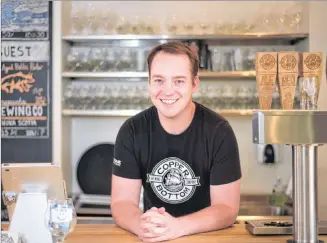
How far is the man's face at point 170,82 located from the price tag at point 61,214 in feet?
2.02

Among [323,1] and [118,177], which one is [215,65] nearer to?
[323,1]

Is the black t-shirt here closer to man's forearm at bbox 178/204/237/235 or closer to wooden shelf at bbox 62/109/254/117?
man's forearm at bbox 178/204/237/235

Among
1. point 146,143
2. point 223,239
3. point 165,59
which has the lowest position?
point 223,239

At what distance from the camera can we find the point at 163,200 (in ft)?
7.02

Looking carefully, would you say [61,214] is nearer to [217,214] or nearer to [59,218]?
[59,218]

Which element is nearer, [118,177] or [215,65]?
[118,177]

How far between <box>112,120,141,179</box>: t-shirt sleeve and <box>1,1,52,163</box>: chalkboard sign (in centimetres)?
191

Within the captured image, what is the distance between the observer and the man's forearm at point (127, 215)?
186cm

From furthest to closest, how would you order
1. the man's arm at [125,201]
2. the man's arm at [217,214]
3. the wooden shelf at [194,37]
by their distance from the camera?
the wooden shelf at [194,37]
the man's arm at [125,201]
the man's arm at [217,214]

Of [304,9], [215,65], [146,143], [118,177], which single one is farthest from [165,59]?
[304,9]

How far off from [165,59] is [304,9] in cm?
A: 227

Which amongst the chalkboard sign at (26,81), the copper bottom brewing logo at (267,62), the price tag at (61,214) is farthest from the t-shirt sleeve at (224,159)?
the chalkboard sign at (26,81)

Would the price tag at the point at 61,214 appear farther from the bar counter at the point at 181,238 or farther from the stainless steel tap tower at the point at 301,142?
the stainless steel tap tower at the point at 301,142

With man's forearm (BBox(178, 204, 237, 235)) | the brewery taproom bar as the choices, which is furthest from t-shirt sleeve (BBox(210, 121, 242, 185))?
the brewery taproom bar
